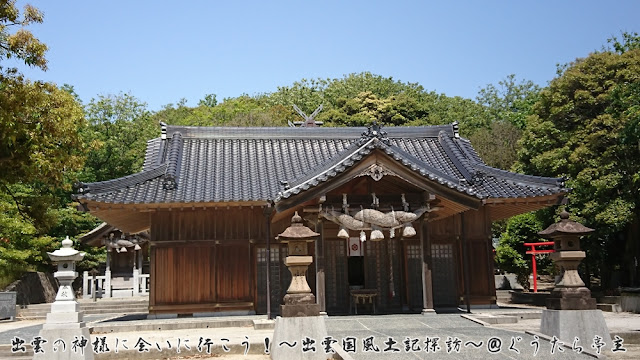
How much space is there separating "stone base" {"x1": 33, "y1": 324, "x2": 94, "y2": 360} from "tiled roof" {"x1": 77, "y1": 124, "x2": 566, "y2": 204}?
612 centimetres

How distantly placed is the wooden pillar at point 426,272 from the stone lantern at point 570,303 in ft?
13.3

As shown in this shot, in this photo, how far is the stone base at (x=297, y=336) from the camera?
11.6m

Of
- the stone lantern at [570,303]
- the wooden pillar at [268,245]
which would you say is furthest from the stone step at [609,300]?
the wooden pillar at [268,245]

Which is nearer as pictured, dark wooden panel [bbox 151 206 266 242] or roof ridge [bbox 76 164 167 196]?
roof ridge [bbox 76 164 167 196]

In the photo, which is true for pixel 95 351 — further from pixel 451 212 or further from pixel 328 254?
pixel 451 212

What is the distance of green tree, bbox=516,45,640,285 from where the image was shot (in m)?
23.9

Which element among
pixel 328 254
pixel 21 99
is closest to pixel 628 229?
pixel 328 254

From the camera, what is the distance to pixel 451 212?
18.8 m

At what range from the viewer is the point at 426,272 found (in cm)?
1752

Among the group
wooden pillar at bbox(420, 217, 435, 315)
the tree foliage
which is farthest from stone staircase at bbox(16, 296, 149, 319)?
wooden pillar at bbox(420, 217, 435, 315)

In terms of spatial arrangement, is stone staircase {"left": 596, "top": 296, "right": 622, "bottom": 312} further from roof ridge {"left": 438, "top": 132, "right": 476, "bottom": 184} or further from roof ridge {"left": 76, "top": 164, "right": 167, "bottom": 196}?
roof ridge {"left": 76, "top": 164, "right": 167, "bottom": 196}

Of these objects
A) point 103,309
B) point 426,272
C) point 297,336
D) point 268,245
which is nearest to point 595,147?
point 426,272

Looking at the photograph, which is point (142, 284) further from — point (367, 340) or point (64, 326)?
point (367, 340)

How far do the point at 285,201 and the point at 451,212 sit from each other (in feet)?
18.5
